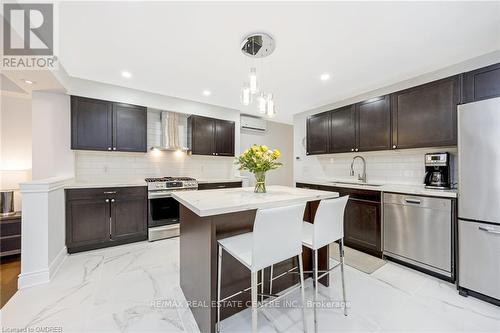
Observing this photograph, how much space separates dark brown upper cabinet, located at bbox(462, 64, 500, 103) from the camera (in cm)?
203

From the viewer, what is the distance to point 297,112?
4.76 metres

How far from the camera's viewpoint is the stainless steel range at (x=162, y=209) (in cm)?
330

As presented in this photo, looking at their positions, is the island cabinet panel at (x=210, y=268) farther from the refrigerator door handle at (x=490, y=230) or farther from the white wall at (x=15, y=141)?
the white wall at (x=15, y=141)

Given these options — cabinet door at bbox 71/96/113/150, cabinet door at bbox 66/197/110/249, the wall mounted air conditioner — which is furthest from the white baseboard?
the wall mounted air conditioner

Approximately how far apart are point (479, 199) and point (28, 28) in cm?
447

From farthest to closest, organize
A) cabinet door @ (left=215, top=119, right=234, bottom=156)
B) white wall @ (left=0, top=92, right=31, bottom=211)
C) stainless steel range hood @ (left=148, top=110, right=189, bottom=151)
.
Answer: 1. cabinet door @ (left=215, top=119, right=234, bottom=156)
2. stainless steel range hood @ (left=148, top=110, right=189, bottom=151)
3. white wall @ (left=0, top=92, right=31, bottom=211)

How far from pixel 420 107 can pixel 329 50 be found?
1.46m

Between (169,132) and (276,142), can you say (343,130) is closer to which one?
(276,142)

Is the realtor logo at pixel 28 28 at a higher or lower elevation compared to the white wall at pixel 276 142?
higher

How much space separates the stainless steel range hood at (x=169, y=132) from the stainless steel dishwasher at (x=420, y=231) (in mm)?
3554

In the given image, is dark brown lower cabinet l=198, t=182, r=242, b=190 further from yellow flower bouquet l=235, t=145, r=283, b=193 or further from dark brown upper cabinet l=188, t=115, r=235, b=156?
yellow flower bouquet l=235, t=145, r=283, b=193

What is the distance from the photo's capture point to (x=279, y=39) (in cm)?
201

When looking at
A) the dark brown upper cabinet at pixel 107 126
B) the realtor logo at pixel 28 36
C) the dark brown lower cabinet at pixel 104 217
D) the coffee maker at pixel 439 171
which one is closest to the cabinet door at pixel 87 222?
the dark brown lower cabinet at pixel 104 217

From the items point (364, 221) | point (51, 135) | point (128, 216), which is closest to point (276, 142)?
point (364, 221)
